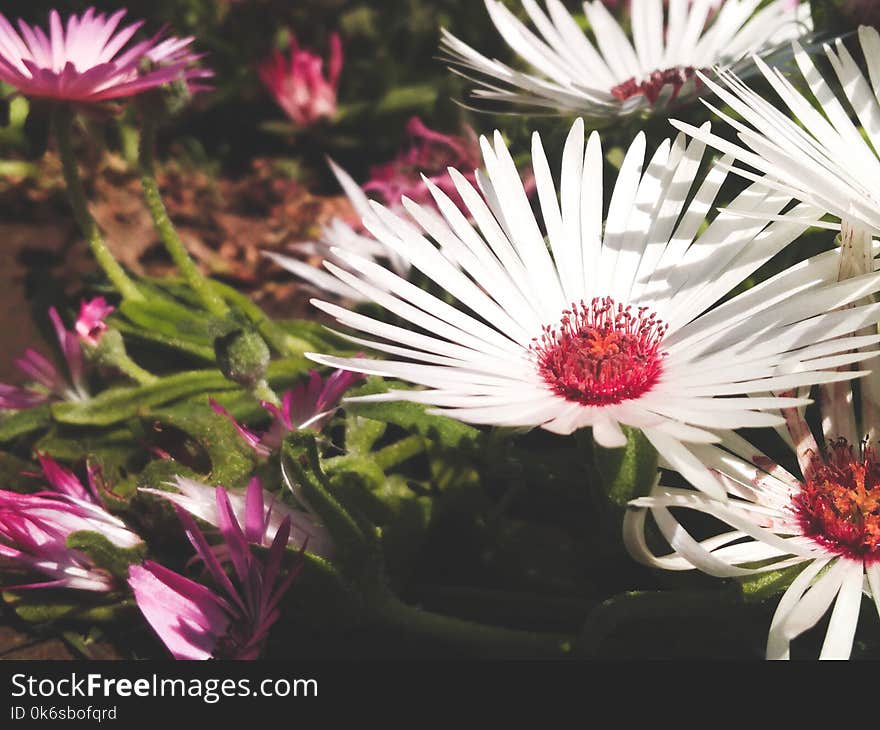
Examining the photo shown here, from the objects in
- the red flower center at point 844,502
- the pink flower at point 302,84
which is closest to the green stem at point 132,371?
the red flower center at point 844,502

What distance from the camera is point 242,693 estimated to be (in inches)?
33.6

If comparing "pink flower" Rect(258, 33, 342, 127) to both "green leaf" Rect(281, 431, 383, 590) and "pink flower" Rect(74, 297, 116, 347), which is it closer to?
"pink flower" Rect(74, 297, 116, 347)

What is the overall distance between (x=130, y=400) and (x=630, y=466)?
29.2 inches

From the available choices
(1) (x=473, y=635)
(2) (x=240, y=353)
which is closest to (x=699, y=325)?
(1) (x=473, y=635)

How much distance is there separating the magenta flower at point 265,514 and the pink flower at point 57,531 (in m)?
0.10

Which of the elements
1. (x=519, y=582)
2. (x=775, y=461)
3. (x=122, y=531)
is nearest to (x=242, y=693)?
(x=122, y=531)

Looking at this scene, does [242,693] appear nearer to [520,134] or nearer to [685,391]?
[685,391]

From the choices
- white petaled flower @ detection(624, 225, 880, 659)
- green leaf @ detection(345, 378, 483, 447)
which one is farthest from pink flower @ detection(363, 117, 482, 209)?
white petaled flower @ detection(624, 225, 880, 659)

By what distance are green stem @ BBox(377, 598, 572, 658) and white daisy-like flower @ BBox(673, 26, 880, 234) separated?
17.8 inches

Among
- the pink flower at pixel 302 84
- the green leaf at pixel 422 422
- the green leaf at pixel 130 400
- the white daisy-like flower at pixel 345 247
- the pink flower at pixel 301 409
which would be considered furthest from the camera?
the pink flower at pixel 302 84

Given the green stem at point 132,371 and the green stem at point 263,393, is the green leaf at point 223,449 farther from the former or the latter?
the green stem at point 132,371

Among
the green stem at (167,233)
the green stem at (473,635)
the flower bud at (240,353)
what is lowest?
the green stem at (473,635)

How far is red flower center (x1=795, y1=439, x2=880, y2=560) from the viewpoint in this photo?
790 millimetres

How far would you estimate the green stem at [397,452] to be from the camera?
1.10m
